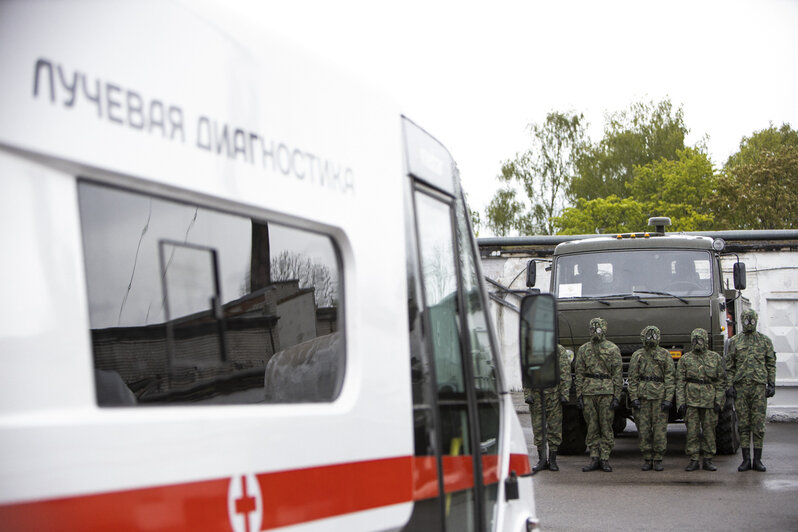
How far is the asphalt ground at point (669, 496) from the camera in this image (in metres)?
7.98

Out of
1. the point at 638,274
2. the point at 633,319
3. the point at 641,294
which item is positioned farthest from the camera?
the point at 638,274

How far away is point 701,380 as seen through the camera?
11109 mm

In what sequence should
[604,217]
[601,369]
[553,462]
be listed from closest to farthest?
1. [601,369]
2. [553,462]
3. [604,217]

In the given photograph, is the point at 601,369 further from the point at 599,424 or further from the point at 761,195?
the point at 761,195

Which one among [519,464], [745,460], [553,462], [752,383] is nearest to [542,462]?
[553,462]

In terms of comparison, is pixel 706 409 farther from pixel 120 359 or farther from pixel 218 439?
pixel 218 439

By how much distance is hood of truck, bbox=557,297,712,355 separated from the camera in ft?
38.4

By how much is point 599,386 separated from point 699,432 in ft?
4.27

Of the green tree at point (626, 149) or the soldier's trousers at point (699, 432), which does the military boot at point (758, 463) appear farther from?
the green tree at point (626, 149)

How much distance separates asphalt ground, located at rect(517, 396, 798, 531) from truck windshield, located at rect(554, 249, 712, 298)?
2166mm

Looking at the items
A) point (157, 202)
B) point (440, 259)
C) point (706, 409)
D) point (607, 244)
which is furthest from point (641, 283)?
point (157, 202)

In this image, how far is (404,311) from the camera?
258cm

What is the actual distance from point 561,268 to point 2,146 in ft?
38.0

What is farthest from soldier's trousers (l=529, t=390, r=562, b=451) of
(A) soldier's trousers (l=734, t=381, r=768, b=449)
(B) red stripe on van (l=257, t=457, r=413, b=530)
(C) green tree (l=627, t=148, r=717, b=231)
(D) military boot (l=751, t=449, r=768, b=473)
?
(C) green tree (l=627, t=148, r=717, b=231)
